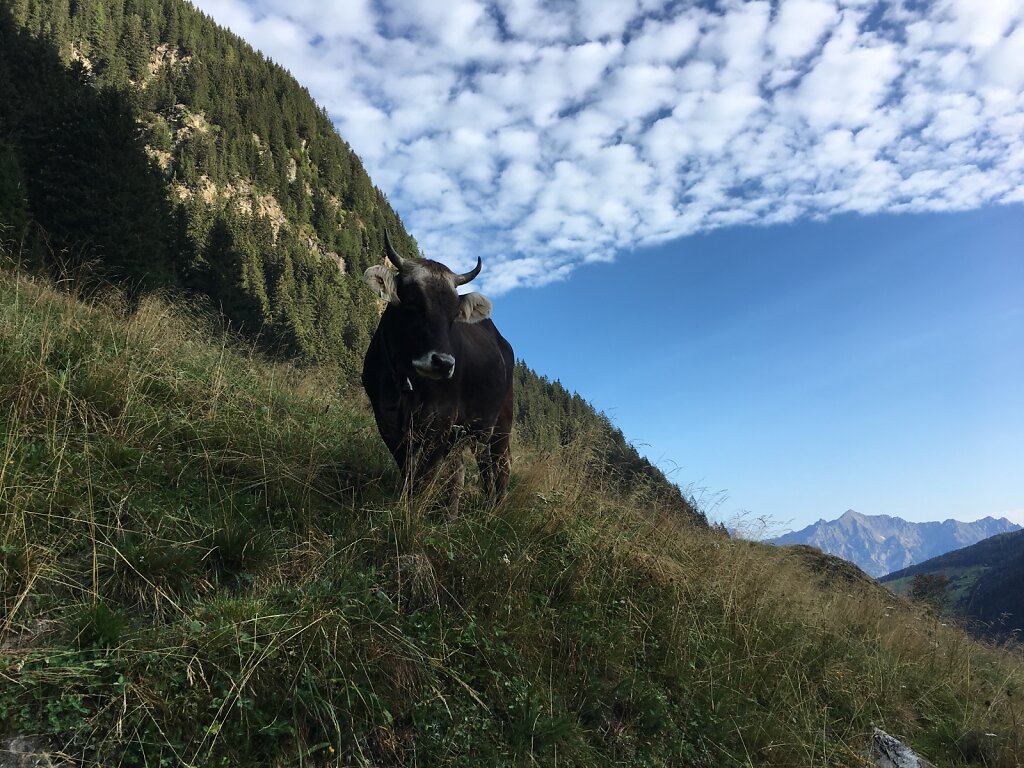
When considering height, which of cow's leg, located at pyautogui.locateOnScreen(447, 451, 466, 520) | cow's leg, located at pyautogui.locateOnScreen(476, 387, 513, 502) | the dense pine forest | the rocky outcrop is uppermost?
the dense pine forest

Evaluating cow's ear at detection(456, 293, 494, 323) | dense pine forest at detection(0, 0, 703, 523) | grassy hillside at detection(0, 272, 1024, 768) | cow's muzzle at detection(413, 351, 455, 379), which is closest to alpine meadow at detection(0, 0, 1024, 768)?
grassy hillside at detection(0, 272, 1024, 768)

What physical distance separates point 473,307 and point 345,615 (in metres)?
3.17

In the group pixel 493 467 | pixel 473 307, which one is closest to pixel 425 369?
pixel 473 307

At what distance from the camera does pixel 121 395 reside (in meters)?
4.26

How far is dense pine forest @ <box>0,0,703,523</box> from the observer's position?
1492 centimetres

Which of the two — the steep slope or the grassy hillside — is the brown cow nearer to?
the grassy hillside

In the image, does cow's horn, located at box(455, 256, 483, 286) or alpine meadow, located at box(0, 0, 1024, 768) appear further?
cow's horn, located at box(455, 256, 483, 286)

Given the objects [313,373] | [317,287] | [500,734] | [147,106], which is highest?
[147,106]

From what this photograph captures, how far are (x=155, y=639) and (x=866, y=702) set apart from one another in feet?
16.1

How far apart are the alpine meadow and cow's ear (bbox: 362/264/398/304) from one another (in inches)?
41.2

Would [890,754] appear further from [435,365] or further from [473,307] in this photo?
Answer: [473,307]

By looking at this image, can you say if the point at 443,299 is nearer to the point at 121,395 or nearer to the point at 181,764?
the point at 121,395

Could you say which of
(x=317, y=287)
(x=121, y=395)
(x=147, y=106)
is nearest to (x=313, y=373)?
(x=121, y=395)

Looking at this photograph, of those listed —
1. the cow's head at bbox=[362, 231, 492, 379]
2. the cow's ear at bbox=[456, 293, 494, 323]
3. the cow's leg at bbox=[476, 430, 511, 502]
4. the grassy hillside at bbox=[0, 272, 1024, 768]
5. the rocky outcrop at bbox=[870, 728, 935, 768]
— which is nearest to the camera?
the grassy hillside at bbox=[0, 272, 1024, 768]
